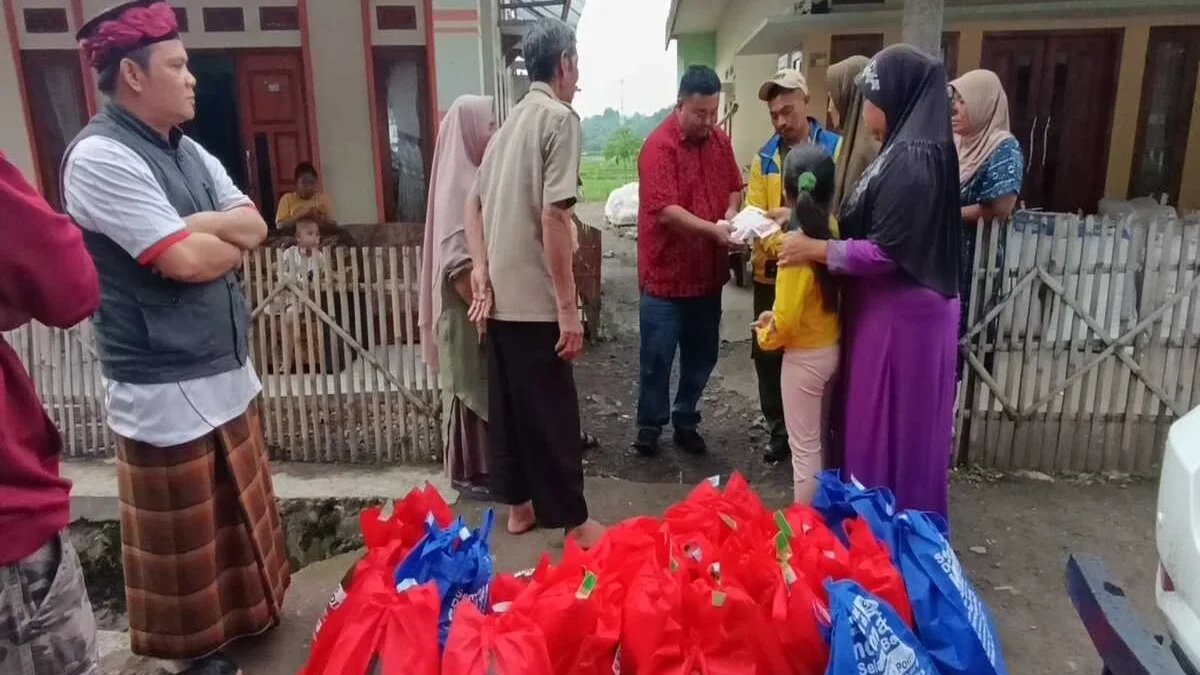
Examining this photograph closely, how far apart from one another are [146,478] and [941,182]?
100 inches

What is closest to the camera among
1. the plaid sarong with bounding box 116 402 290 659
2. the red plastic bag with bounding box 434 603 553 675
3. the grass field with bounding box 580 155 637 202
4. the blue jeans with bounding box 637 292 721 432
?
the red plastic bag with bounding box 434 603 553 675

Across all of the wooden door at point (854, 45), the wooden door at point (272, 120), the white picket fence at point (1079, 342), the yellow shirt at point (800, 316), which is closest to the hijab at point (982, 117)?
the white picket fence at point (1079, 342)

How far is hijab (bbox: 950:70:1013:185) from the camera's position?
340cm

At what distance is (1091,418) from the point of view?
3984 mm

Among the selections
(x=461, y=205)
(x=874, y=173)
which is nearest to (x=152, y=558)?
(x=461, y=205)

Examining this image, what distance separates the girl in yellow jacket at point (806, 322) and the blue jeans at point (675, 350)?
1062 millimetres

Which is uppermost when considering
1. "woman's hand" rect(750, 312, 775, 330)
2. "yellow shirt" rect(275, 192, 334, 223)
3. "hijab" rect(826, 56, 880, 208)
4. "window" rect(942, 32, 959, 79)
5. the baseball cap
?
"window" rect(942, 32, 959, 79)

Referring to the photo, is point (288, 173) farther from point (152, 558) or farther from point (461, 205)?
point (152, 558)

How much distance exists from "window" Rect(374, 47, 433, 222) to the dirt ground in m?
2.80

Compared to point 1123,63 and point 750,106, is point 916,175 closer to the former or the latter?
point 1123,63

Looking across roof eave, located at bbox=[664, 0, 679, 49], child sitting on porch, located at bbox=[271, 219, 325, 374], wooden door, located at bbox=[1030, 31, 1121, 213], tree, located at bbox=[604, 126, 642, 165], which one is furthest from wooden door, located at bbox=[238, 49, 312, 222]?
tree, located at bbox=[604, 126, 642, 165]

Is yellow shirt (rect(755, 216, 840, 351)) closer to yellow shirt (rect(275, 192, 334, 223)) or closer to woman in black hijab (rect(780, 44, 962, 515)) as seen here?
woman in black hijab (rect(780, 44, 962, 515))

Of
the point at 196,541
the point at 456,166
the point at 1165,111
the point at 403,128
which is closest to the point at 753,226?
the point at 456,166

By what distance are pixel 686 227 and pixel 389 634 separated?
8.17 feet
